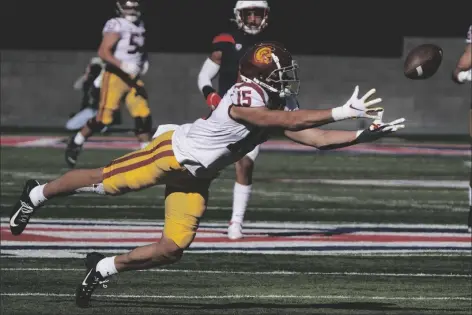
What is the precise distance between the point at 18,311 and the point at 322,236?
3.98m

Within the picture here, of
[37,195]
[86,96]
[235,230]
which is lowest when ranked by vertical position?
[86,96]

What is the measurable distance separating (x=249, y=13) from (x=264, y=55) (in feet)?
10.1

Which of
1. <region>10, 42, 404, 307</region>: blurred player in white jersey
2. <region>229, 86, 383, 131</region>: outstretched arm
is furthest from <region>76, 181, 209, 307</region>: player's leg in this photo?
<region>229, 86, 383, 131</region>: outstretched arm

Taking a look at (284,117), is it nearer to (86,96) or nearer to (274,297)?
(274,297)

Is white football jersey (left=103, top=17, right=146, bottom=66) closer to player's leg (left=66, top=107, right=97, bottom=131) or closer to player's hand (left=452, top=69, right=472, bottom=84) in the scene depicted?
player's leg (left=66, top=107, right=97, bottom=131)

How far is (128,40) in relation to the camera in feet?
53.2

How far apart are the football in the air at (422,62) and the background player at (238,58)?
106 inches

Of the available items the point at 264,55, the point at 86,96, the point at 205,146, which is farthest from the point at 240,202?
the point at 86,96

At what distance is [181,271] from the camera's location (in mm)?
9688

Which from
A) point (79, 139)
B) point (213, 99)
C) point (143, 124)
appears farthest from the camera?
point (79, 139)

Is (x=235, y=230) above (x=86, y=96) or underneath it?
above

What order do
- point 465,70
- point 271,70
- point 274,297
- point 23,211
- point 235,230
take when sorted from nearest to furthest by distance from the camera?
1. point 271,70
2. point 274,297
3. point 23,211
4. point 235,230
5. point 465,70

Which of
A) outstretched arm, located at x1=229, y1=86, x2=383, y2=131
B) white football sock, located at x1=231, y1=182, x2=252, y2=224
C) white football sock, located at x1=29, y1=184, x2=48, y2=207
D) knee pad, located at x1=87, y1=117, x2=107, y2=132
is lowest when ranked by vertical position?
knee pad, located at x1=87, y1=117, x2=107, y2=132

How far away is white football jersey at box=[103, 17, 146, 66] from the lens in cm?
1616
